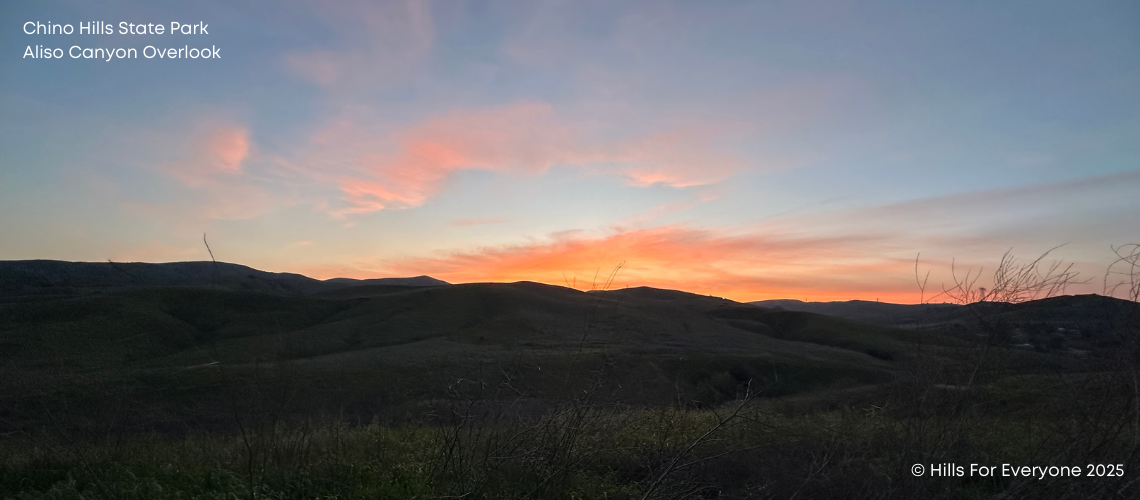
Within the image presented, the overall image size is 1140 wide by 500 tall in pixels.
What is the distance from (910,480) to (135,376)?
106ft

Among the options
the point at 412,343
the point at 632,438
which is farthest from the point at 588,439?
the point at 412,343

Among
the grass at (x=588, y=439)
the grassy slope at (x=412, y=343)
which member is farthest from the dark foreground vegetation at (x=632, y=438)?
the grassy slope at (x=412, y=343)

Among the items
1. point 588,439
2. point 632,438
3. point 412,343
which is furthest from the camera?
point 412,343

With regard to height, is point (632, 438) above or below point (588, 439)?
below

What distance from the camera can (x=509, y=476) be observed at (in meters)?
5.42

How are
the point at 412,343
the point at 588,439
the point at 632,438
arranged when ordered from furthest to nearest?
the point at 412,343 < the point at 632,438 < the point at 588,439

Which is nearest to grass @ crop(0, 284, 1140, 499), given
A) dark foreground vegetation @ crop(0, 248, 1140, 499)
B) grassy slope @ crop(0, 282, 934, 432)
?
dark foreground vegetation @ crop(0, 248, 1140, 499)

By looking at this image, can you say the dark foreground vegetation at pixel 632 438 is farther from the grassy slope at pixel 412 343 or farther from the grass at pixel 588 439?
the grassy slope at pixel 412 343

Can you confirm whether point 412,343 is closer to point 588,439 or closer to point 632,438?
point 632,438

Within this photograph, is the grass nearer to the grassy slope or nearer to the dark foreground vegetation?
the dark foreground vegetation

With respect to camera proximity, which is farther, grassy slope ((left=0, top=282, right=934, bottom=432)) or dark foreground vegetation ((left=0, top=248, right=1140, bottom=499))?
grassy slope ((left=0, top=282, right=934, bottom=432))

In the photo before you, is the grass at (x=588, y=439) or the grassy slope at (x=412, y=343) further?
the grassy slope at (x=412, y=343)

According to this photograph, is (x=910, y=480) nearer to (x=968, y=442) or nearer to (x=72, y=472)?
(x=968, y=442)

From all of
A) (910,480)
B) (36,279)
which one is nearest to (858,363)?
(910,480)
